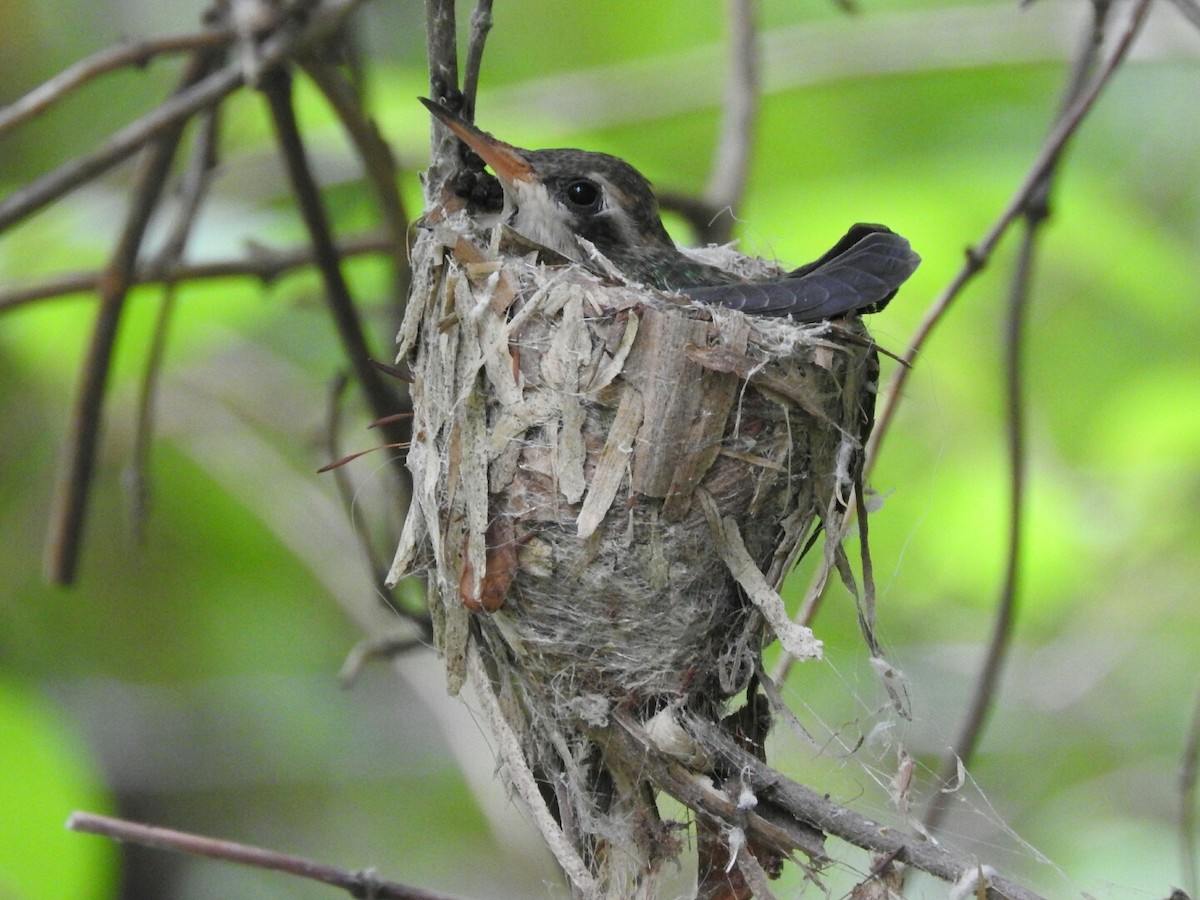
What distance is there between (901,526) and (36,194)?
315 centimetres

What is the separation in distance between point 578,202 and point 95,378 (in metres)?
1.20

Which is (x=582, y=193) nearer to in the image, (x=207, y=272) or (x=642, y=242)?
(x=642, y=242)

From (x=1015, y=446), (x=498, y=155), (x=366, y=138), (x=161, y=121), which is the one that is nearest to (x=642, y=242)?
(x=498, y=155)

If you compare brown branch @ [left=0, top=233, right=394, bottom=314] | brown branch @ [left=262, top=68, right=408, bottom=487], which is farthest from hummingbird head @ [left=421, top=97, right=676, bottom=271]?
brown branch @ [left=0, top=233, right=394, bottom=314]

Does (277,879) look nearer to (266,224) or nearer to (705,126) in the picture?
(266,224)

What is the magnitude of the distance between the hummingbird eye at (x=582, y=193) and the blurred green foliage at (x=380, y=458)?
0.85 metres

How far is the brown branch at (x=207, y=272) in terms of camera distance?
322cm

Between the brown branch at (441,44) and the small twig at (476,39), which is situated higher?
the small twig at (476,39)

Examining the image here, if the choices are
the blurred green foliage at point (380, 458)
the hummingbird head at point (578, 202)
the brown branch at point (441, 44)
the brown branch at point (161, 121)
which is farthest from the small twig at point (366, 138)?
the blurred green foliage at point (380, 458)

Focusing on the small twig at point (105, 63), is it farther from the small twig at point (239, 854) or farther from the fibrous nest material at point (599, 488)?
the small twig at point (239, 854)

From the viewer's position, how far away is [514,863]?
15.8 ft

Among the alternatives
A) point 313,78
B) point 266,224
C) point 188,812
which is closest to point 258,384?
point 266,224

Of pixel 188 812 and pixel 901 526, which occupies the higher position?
pixel 901 526

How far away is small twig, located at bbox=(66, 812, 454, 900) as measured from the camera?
1784 mm
